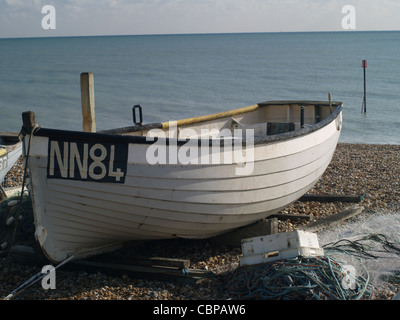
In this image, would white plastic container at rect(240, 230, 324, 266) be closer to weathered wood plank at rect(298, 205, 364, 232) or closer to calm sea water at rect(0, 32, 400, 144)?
weathered wood plank at rect(298, 205, 364, 232)

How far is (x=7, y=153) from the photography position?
9336mm

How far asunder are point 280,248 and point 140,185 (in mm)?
1581

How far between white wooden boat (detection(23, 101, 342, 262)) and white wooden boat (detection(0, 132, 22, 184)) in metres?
4.25

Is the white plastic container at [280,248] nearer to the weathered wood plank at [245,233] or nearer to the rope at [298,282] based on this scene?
the rope at [298,282]

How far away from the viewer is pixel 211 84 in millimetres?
39562

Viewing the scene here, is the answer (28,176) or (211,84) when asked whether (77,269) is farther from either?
(211,84)

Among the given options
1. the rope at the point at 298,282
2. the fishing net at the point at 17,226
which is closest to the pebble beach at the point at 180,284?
the rope at the point at 298,282

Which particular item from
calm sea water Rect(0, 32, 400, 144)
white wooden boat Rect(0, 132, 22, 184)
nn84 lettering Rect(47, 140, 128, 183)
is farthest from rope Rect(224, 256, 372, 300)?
calm sea water Rect(0, 32, 400, 144)

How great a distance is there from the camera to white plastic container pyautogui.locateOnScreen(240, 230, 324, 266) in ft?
16.3

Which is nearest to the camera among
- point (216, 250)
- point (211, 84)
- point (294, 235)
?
point (294, 235)

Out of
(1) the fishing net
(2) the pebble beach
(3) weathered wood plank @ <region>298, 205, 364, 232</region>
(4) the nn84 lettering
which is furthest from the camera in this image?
(3) weathered wood plank @ <region>298, 205, 364, 232</region>

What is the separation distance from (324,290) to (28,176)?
320cm
